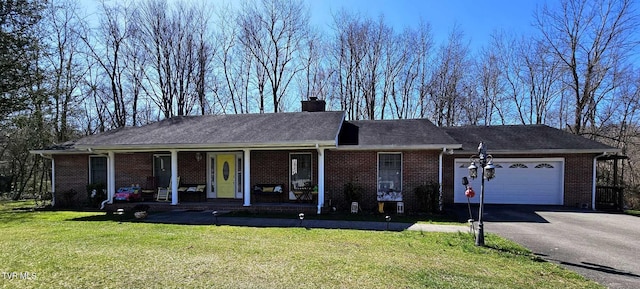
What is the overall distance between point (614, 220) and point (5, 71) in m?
22.2

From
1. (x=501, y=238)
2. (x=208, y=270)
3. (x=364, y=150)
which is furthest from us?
(x=364, y=150)

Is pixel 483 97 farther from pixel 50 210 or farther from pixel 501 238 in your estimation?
pixel 50 210

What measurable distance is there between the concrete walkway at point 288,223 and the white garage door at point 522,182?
552 centimetres

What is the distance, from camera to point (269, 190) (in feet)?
40.3

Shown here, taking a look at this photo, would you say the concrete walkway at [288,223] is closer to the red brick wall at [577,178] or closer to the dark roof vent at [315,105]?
the dark roof vent at [315,105]

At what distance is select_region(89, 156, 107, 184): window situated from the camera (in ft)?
45.8

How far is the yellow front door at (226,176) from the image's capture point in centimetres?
1305

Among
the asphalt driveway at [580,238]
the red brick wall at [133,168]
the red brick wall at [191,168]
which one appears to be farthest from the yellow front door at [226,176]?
the asphalt driveway at [580,238]

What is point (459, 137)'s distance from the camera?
15.1 meters

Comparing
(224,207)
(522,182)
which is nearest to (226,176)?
(224,207)

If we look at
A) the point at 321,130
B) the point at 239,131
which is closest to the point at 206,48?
the point at 239,131

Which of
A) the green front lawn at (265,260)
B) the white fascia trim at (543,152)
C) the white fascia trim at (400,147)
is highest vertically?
the white fascia trim at (400,147)

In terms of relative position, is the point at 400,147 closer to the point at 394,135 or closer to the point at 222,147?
the point at 394,135

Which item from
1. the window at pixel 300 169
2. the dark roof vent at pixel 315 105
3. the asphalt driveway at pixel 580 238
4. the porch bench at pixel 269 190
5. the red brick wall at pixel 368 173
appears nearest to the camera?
the asphalt driveway at pixel 580 238
